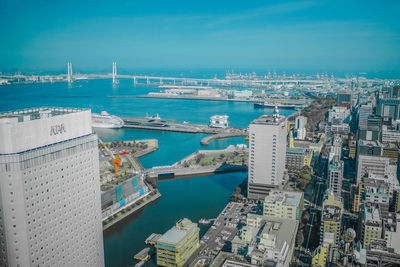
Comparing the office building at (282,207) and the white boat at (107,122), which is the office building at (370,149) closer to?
the office building at (282,207)

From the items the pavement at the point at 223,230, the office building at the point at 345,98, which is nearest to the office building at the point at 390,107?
the office building at the point at 345,98

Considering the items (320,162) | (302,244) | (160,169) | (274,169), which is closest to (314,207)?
(274,169)

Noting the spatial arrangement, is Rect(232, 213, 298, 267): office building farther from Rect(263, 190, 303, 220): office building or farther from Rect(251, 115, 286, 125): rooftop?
Rect(251, 115, 286, 125): rooftop

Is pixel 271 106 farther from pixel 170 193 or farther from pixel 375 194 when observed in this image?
pixel 375 194

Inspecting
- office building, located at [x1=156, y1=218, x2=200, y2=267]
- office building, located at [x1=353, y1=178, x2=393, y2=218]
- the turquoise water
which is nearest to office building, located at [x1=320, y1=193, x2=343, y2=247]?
office building, located at [x1=353, y1=178, x2=393, y2=218]

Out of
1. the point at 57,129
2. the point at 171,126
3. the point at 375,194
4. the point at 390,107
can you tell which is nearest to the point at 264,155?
the point at 375,194

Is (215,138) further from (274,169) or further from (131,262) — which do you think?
(131,262)
